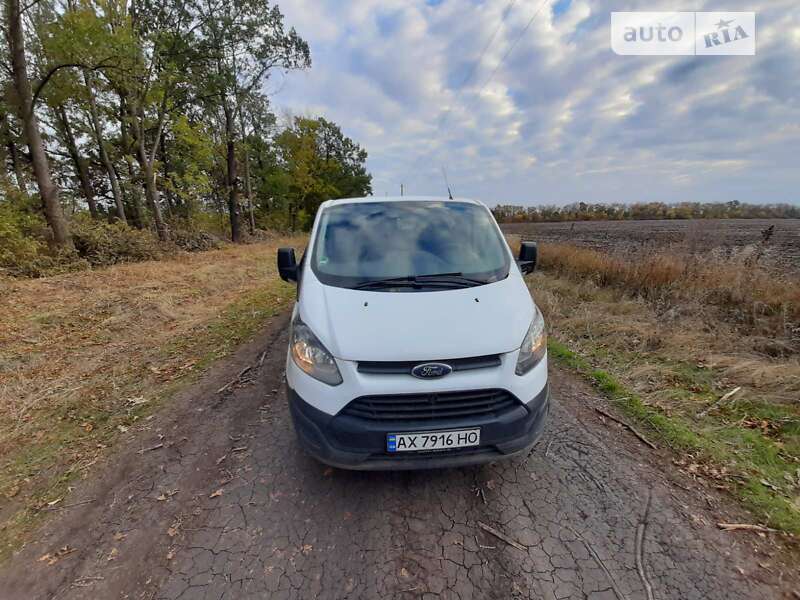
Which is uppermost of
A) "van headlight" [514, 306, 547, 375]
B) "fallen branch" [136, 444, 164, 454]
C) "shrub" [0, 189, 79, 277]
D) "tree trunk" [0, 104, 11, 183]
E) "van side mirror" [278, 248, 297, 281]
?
"tree trunk" [0, 104, 11, 183]

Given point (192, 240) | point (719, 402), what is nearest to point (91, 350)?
point (719, 402)

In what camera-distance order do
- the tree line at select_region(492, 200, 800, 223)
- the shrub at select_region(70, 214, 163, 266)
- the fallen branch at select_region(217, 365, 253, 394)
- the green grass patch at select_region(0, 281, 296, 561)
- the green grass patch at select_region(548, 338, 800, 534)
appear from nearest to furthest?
the green grass patch at select_region(548, 338, 800, 534) → the green grass patch at select_region(0, 281, 296, 561) → the fallen branch at select_region(217, 365, 253, 394) → the shrub at select_region(70, 214, 163, 266) → the tree line at select_region(492, 200, 800, 223)

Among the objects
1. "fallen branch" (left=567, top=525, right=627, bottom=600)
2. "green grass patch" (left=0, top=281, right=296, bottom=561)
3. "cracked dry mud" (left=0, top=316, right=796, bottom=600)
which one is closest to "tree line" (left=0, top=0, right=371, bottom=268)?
"green grass patch" (left=0, top=281, right=296, bottom=561)

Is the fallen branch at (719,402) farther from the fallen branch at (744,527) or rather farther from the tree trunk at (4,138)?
the tree trunk at (4,138)

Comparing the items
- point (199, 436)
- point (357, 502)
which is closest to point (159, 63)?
point (199, 436)

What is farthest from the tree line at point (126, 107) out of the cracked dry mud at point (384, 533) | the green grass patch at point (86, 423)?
the cracked dry mud at point (384, 533)

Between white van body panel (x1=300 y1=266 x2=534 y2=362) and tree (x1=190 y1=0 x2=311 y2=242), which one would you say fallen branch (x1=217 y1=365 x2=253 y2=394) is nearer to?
white van body panel (x1=300 y1=266 x2=534 y2=362)

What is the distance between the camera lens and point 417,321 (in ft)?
7.30

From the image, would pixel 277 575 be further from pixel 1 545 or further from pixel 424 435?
pixel 1 545

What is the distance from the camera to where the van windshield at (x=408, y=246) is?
271 centimetres

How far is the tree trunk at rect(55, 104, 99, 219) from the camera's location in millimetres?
16250

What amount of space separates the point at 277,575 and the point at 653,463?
8.96ft

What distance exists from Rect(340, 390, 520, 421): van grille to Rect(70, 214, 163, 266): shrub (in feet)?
40.6

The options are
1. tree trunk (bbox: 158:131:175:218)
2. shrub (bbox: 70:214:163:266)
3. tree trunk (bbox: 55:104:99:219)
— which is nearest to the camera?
shrub (bbox: 70:214:163:266)
